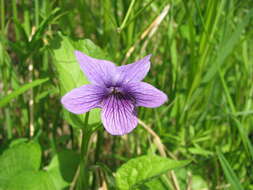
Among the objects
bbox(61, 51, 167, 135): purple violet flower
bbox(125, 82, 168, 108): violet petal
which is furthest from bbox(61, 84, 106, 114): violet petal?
bbox(125, 82, 168, 108): violet petal

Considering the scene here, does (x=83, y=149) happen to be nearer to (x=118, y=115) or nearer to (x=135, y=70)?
(x=118, y=115)

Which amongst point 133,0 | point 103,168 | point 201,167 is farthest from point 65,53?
point 201,167

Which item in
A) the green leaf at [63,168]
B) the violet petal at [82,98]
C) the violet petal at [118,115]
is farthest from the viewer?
the green leaf at [63,168]

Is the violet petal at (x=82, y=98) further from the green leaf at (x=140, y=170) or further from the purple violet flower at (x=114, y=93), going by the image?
the green leaf at (x=140, y=170)

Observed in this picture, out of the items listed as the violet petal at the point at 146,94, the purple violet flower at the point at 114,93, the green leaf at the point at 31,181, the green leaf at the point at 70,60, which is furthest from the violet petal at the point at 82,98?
the green leaf at the point at 31,181

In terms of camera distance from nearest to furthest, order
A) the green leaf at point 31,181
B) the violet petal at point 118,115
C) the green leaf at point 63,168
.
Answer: the violet petal at point 118,115
the green leaf at point 31,181
the green leaf at point 63,168

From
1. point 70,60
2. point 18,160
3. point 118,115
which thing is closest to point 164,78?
point 70,60

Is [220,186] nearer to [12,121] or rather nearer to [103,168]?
[103,168]
